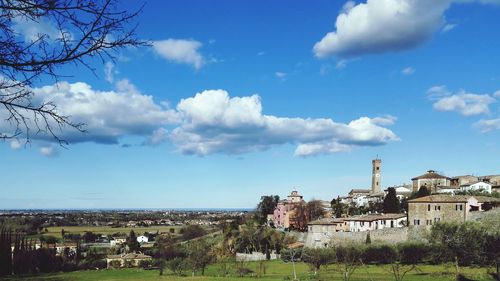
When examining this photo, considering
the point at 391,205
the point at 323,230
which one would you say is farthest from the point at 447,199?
the point at 323,230

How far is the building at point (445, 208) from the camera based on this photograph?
193ft

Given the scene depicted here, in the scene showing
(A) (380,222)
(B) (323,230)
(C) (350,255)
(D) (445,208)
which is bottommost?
(C) (350,255)

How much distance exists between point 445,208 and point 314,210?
3578 centimetres

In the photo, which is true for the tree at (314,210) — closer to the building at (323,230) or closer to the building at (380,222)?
the building at (323,230)

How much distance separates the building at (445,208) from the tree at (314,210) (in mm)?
31056

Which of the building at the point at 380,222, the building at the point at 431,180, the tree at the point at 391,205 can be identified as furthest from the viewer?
the building at the point at 431,180

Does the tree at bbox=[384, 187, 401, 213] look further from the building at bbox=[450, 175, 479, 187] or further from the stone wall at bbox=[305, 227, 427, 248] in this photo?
the building at bbox=[450, 175, 479, 187]

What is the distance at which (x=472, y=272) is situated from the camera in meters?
45.0

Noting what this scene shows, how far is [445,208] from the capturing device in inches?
2355

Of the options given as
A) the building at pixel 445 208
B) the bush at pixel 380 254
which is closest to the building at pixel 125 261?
the bush at pixel 380 254

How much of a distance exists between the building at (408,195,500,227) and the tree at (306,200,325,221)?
31056mm

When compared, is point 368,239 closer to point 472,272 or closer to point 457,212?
point 457,212

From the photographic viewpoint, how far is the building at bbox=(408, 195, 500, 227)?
5872 cm

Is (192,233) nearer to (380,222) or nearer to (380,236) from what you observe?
(380,222)
